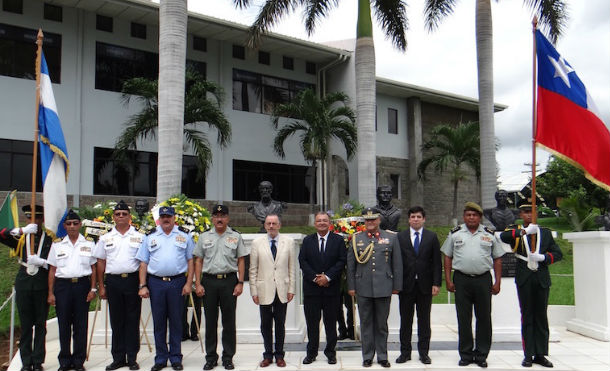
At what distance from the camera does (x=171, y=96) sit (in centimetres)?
1130

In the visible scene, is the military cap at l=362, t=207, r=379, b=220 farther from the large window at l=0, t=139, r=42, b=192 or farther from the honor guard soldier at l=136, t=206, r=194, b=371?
the large window at l=0, t=139, r=42, b=192

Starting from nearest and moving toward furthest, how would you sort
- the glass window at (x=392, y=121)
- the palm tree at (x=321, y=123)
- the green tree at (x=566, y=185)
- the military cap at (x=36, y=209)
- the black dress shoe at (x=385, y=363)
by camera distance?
1. the black dress shoe at (x=385, y=363)
2. the military cap at (x=36, y=209)
3. the palm tree at (x=321, y=123)
4. the glass window at (x=392, y=121)
5. the green tree at (x=566, y=185)

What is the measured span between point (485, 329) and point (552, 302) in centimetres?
628

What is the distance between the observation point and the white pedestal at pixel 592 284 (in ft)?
27.1

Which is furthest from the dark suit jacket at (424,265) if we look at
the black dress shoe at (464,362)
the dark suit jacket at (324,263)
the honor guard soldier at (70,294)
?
the honor guard soldier at (70,294)

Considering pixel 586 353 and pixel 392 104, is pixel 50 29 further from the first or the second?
pixel 586 353

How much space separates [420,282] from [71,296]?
4.21 meters

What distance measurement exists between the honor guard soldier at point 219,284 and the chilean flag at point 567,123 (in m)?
4.07

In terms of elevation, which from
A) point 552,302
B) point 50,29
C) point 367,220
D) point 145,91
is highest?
point 50,29

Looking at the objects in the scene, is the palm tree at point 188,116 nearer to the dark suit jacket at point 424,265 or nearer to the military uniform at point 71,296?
the military uniform at point 71,296

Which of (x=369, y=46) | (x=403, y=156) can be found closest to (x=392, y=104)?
(x=403, y=156)

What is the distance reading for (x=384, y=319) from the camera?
21.5 feet

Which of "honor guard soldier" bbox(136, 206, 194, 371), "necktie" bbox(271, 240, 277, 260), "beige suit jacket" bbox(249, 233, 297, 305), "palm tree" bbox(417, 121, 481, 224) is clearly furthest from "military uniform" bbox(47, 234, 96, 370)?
"palm tree" bbox(417, 121, 481, 224)

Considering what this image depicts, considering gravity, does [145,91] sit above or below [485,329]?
above
